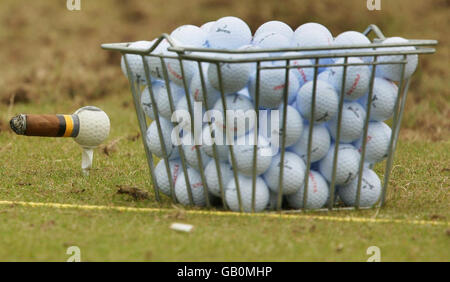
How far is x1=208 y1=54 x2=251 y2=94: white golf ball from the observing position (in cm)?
323

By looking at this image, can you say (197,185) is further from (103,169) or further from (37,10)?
(37,10)

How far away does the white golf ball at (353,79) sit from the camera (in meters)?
3.42

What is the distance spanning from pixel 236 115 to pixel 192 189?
538mm

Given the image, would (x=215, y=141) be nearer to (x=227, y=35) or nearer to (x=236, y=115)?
(x=236, y=115)

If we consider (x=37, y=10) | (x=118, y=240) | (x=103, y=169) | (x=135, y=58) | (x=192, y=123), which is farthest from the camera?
(x=37, y=10)

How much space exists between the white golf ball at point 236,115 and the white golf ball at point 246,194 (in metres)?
0.25

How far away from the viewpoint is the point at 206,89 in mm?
3393

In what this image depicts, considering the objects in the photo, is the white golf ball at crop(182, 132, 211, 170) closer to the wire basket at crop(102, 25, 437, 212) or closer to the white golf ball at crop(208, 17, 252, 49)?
the wire basket at crop(102, 25, 437, 212)

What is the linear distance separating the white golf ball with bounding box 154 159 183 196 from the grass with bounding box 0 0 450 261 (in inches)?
4.6

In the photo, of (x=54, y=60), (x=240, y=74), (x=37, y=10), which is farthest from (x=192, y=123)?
(x=37, y=10)

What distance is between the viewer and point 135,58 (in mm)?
3693

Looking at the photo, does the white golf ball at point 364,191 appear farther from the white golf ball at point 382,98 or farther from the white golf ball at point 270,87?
the white golf ball at point 270,87

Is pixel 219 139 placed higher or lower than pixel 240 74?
lower

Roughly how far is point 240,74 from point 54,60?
613 cm
